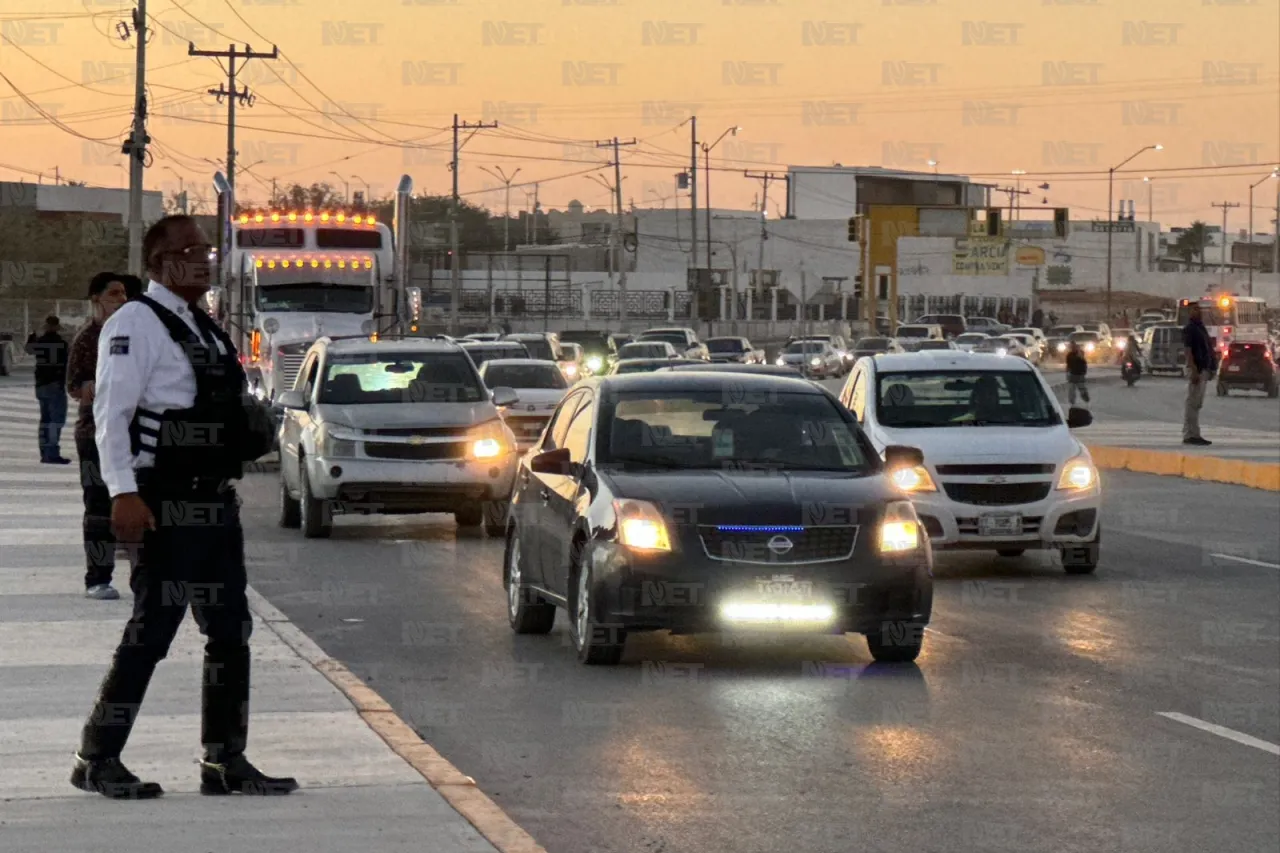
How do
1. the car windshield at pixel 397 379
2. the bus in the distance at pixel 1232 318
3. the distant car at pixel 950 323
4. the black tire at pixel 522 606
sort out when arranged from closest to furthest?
the black tire at pixel 522 606, the car windshield at pixel 397 379, the bus in the distance at pixel 1232 318, the distant car at pixel 950 323

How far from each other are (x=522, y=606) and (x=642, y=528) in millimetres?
1849

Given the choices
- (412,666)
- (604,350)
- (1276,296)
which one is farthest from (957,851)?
(1276,296)

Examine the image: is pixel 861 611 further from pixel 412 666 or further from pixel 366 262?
pixel 366 262

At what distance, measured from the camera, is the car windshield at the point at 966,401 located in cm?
1766

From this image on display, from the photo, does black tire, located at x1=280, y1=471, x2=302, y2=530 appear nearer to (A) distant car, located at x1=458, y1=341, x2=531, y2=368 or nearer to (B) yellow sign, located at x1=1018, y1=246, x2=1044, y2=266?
(A) distant car, located at x1=458, y1=341, x2=531, y2=368

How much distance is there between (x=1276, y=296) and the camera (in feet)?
575

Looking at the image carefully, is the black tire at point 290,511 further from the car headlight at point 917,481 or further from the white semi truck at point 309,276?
the white semi truck at point 309,276

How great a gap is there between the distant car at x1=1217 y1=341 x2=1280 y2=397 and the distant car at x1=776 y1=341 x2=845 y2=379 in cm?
1689

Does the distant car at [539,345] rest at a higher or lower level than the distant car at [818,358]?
higher

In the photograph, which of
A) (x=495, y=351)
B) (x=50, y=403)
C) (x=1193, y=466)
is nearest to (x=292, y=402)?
(x=50, y=403)

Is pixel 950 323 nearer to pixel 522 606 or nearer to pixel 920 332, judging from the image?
pixel 920 332

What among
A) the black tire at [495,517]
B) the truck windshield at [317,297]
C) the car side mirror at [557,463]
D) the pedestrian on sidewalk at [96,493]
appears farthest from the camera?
the truck windshield at [317,297]

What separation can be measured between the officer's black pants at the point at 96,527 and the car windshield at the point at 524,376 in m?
20.2

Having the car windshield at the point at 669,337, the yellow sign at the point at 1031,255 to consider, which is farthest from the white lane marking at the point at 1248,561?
the yellow sign at the point at 1031,255
